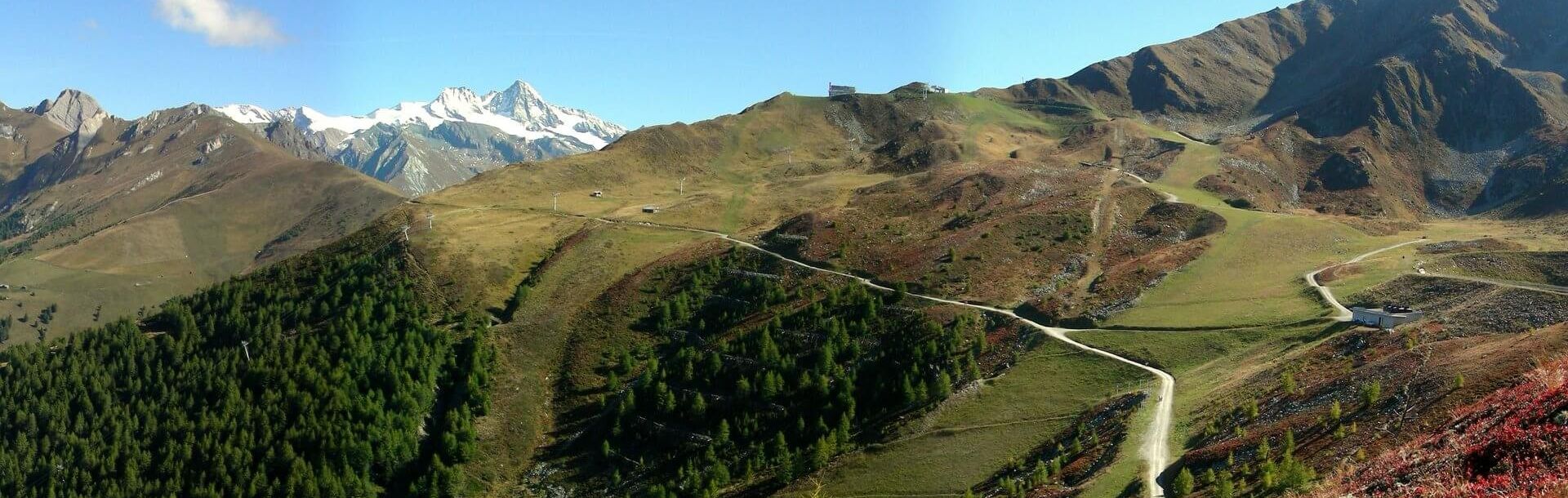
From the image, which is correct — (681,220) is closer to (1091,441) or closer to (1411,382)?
(1091,441)

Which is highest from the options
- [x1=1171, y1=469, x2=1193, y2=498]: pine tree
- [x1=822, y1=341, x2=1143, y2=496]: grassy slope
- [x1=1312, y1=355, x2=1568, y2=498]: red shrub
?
[x1=1312, y1=355, x2=1568, y2=498]: red shrub

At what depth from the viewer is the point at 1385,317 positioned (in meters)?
75.1

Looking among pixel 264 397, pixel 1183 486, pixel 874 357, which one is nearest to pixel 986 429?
pixel 874 357

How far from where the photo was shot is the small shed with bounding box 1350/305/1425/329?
7475 centimetres

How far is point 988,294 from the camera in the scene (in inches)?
4311

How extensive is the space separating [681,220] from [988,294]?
77.2 m

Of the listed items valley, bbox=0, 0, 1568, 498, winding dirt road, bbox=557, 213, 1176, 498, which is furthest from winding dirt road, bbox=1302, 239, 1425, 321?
winding dirt road, bbox=557, 213, 1176, 498

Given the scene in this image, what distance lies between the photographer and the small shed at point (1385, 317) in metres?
74.8

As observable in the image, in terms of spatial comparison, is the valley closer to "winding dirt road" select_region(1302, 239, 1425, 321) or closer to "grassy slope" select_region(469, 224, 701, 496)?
"grassy slope" select_region(469, 224, 701, 496)

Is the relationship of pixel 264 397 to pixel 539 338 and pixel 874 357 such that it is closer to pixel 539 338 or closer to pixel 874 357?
pixel 539 338

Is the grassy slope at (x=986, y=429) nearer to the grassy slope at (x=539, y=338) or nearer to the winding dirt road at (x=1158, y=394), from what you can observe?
the winding dirt road at (x=1158, y=394)

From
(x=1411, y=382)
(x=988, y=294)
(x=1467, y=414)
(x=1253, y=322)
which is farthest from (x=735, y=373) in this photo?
(x=1467, y=414)

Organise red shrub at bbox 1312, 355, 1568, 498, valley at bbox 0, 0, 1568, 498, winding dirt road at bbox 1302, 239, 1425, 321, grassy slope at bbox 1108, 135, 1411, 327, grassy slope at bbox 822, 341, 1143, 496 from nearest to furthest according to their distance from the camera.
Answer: red shrub at bbox 1312, 355, 1568, 498 < valley at bbox 0, 0, 1568, 498 < grassy slope at bbox 822, 341, 1143, 496 < winding dirt road at bbox 1302, 239, 1425, 321 < grassy slope at bbox 1108, 135, 1411, 327

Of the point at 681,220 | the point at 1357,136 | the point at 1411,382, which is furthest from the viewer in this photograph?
the point at 1357,136
